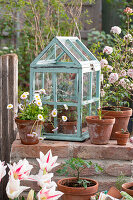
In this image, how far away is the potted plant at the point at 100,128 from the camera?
2949 mm

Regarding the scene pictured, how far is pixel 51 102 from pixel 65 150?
467 millimetres

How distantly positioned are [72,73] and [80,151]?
2.46 ft

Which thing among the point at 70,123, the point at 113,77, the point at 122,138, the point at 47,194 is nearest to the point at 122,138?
the point at 122,138

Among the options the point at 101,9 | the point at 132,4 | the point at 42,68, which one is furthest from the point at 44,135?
Answer: the point at 101,9

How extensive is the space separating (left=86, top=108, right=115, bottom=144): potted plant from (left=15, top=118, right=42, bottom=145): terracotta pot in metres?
0.41

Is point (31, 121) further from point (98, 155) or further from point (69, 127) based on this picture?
point (98, 155)

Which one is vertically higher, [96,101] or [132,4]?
[132,4]

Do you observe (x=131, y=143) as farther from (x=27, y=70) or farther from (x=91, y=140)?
(x=27, y=70)

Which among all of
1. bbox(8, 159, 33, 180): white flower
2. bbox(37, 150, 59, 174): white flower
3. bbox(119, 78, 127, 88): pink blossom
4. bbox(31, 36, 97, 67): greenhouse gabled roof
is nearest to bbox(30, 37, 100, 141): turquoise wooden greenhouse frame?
bbox(31, 36, 97, 67): greenhouse gabled roof

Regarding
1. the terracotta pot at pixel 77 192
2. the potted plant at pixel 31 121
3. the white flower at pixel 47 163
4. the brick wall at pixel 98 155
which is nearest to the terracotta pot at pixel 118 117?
the brick wall at pixel 98 155

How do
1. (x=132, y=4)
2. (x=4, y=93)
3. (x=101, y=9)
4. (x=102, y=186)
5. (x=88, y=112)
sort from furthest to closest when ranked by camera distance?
1. (x=101, y=9)
2. (x=132, y=4)
3. (x=4, y=93)
4. (x=88, y=112)
5. (x=102, y=186)

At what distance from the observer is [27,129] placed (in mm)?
2955

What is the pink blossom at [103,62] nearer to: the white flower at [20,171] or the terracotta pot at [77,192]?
the terracotta pot at [77,192]

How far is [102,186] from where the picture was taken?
2.89 metres
